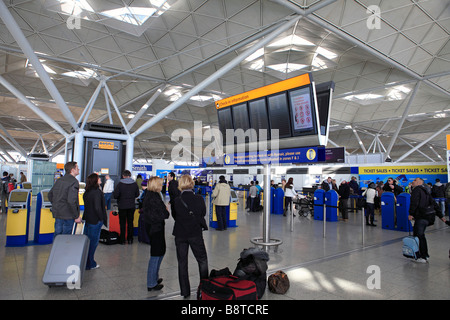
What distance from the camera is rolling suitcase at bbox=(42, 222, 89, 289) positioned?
157 inches

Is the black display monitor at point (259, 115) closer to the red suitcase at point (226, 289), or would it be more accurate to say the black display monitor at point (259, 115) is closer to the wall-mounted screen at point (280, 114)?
the wall-mounted screen at point (280, 114)

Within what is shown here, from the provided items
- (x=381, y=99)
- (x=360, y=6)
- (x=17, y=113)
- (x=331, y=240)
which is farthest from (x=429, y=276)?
(x=17, y=113)

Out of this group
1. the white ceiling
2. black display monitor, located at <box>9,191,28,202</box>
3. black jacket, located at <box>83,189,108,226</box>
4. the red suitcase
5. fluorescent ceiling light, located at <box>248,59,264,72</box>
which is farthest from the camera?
fluorescent ceiling light, located at <box>248,59,264,72</box>

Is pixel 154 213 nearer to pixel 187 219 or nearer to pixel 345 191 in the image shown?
pixel 187 219

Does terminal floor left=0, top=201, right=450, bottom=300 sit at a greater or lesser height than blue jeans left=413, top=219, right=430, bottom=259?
lesser

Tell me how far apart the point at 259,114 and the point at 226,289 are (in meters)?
4.36

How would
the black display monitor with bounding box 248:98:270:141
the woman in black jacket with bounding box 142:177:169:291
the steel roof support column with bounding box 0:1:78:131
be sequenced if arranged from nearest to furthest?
the woman in black jacket with bounding box 142:177:169:291 → the black display monitor with bounding box 248:98:270:141 → the steel roof support column with bounding box 0:1:78:131

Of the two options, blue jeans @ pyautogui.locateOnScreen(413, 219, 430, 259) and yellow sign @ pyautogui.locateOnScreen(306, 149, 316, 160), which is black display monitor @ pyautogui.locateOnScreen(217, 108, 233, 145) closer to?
yellow sign @ pyautogui.locateOnScreen(306, 149, 316, 160)

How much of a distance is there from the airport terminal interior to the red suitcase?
0.65 m

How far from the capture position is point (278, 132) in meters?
6.31

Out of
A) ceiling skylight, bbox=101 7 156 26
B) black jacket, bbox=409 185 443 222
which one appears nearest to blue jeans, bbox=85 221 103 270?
black jacket, bbox=409 185 443 222

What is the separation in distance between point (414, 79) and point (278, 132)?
16.6 metres

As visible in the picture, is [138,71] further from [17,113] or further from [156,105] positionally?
[17,113]

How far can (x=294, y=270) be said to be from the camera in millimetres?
5121
